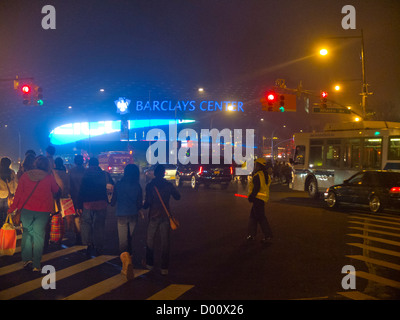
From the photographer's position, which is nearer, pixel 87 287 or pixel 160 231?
pixel 87 287

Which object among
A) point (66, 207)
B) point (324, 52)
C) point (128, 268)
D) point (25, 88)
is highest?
point (324, 52)

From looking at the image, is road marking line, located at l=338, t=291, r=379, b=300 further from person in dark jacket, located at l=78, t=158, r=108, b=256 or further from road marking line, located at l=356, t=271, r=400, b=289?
person in dark jacket, located at l=78, t=158, r=108, b=256

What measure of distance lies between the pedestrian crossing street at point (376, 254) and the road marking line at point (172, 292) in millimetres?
2238

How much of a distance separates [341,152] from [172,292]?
1734 centimetres

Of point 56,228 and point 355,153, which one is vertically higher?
point 355,153

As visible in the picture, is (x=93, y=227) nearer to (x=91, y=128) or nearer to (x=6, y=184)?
(x=6, y=184)

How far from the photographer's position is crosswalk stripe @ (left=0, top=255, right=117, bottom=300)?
674 centimetres

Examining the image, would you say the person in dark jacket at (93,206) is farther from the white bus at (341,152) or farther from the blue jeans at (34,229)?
the white bus at (341,152)

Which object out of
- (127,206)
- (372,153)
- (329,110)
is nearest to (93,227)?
(127,206)

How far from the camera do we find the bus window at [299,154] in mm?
25672

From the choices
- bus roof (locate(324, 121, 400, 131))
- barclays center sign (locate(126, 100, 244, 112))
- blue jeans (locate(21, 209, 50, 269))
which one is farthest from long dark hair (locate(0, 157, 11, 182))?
barclays center sign (locate(126, 100, 244, 112))

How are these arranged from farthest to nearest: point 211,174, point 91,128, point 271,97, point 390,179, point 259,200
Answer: point 91,128 → point 211,174 → point 271,97 → point 390,179 → point 259,200

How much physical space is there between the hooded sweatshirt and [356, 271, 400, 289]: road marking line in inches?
211

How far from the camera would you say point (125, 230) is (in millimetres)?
8359
